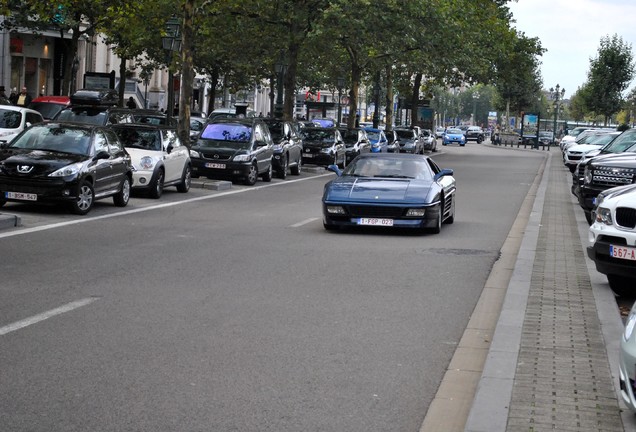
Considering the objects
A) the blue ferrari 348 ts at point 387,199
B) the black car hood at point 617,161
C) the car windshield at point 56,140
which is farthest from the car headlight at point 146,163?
the black car hood at point 617,161

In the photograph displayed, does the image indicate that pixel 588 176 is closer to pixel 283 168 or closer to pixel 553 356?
pixel 553 356

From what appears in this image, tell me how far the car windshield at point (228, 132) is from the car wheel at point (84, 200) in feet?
38.3

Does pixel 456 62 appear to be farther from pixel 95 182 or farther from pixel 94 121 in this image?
pixel 95 182

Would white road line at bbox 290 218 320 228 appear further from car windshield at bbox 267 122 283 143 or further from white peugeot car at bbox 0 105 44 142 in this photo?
car windshield at bbox 267 122 283 143

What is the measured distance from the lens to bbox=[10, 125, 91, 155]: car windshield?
20.8m

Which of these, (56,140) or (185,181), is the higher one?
(56,140)

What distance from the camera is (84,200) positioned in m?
20.2

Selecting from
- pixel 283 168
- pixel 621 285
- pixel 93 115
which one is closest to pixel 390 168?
pixel 621 285

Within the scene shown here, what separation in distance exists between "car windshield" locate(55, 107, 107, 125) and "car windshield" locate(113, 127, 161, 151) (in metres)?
3.60

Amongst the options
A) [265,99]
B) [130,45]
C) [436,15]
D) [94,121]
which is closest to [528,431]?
[94,121]

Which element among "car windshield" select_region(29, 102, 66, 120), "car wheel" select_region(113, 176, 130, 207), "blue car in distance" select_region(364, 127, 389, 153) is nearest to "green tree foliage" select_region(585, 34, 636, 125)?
"blue car in distance" select_region(364, 127, 389, 153)

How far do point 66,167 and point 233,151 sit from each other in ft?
38.2

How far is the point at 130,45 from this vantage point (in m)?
50.7

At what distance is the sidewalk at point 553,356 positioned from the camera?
660 cm
